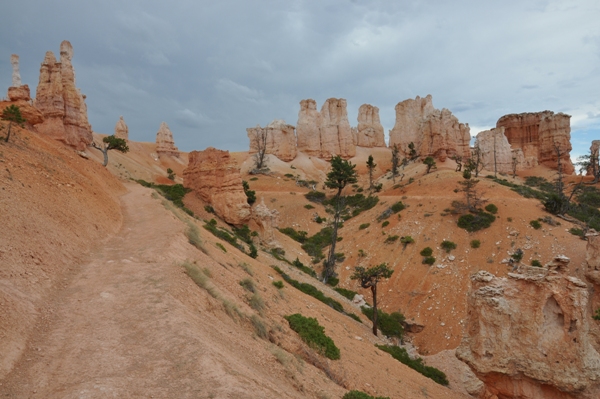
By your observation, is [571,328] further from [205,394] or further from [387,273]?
[205,394]

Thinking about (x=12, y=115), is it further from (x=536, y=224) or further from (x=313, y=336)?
(x=536, y=224)

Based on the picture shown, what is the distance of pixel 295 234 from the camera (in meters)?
41.7

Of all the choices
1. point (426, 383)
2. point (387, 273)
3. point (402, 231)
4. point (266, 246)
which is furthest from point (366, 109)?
point (426, 383)

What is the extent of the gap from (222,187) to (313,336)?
876 inches

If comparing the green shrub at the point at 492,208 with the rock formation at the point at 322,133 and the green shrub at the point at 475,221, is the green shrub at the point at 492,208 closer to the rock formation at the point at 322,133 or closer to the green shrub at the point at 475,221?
the green shrub at the point at 475,221

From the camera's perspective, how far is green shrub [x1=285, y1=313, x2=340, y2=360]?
1107 cm

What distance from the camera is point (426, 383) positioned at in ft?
46.6

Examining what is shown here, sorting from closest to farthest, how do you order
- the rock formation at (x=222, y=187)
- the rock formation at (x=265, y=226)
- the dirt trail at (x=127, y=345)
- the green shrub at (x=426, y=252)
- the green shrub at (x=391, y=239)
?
the dirt trail at (x=127, y=345) → the green shrub at (x=426, y=252) → the rock formation at (x=222, y=187) → the rock formation at (x=265, y=226) → the green shrub at (x=391, y=239)

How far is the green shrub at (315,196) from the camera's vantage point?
54.3m

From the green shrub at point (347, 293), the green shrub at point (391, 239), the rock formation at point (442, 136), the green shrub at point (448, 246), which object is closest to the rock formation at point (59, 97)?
the green shrub at point (347, 293)

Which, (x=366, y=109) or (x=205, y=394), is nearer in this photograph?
(x=205, y=394)

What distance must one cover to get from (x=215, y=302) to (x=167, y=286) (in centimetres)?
124

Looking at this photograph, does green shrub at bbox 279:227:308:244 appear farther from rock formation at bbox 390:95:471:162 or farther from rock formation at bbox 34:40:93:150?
rock formation at bbox 390:95:471:162

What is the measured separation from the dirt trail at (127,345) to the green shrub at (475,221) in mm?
29513
